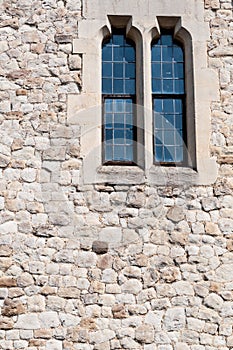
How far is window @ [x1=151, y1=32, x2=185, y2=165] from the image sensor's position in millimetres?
8516

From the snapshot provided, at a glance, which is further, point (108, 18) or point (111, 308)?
point (108, 18)

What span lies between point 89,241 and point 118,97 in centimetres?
177

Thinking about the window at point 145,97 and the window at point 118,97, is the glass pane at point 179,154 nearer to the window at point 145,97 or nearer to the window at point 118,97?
the window at point 145,97

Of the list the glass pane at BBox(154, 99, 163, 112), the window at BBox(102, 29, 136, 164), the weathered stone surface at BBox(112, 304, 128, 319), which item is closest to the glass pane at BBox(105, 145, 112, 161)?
the window at BBox(102, 29, 136, 164)

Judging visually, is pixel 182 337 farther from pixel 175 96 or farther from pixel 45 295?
pixel 175 96

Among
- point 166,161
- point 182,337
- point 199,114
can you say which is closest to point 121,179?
point 166,161

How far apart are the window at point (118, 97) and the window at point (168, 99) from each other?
0.26m

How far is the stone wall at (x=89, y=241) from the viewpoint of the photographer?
25.1ft

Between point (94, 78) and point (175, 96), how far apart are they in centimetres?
97

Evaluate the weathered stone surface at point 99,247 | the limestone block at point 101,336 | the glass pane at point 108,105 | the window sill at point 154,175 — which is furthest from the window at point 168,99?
the limestone block at point 101,336

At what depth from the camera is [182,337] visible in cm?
766

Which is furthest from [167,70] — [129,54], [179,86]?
[129,54]

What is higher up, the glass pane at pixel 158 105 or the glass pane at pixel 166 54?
the glass pane at pixel 166 54

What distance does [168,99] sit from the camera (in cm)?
873
